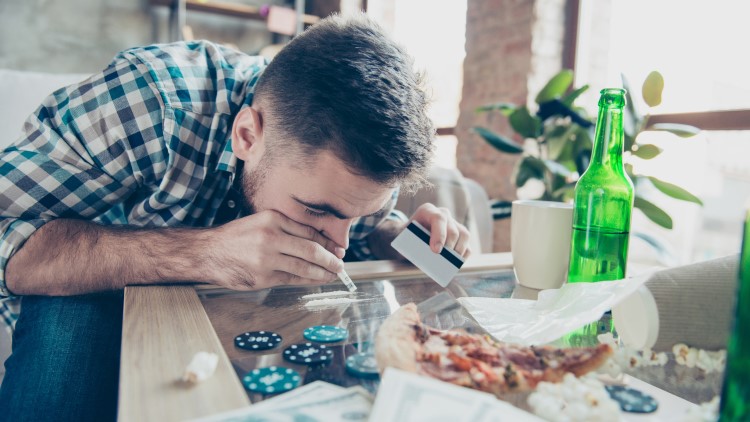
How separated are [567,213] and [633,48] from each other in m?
1.98

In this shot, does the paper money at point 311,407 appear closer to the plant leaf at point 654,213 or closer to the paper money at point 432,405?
the paper money at point 432,405

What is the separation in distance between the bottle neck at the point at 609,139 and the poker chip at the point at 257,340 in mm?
535

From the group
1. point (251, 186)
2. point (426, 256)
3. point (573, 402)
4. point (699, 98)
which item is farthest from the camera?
point (699, 98)

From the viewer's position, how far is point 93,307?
0.85 m

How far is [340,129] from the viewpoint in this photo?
0.86 meters

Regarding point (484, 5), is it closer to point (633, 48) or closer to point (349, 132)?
point (633, 48)

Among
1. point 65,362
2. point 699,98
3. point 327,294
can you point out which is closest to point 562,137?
point 699,98

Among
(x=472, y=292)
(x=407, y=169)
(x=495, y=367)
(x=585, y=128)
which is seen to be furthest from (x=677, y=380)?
(x=585, y=128)

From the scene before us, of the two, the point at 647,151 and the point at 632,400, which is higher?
the point at 647,151

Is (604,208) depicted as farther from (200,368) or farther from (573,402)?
(200,368)

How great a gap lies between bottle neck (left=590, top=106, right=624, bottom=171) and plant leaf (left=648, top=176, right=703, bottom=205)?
65cm

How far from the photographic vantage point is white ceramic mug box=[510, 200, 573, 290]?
2.93 ft

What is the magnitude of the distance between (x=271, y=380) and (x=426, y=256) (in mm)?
495

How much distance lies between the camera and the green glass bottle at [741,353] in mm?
335
